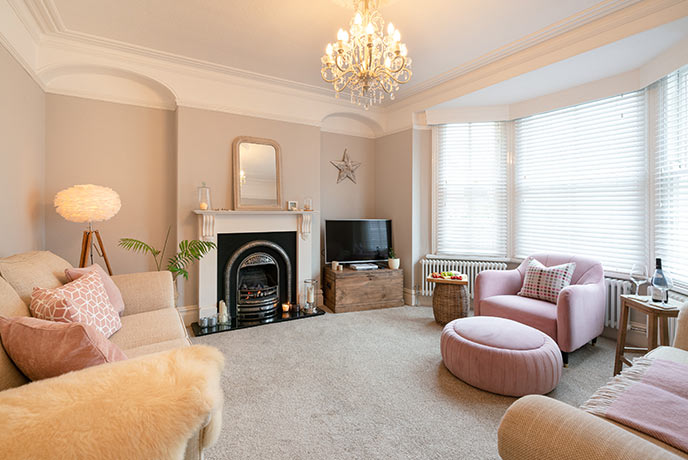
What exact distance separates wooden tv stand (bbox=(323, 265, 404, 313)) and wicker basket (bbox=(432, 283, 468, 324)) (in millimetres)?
822

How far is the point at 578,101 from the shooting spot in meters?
3.50

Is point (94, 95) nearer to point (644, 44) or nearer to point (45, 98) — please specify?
point (45, 98)

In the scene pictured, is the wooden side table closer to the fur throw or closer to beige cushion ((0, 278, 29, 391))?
the fur throw

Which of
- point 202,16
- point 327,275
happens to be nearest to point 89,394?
point 202,16

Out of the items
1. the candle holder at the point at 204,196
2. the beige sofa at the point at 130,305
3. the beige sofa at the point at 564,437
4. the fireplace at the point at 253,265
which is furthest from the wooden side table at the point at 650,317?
the candle holder at the point at 204,196

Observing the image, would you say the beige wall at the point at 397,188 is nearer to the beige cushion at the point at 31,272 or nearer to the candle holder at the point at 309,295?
the candle holder at the point at 309,295

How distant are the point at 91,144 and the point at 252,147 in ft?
5.48

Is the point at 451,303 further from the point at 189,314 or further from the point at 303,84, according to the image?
the point at 303,84

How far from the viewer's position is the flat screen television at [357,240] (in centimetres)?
442

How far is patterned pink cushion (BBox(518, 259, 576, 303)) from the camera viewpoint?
3078mm

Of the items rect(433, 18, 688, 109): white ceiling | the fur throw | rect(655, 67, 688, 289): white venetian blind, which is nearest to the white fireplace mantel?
rect(433, 18, 688, 109): white ceiling

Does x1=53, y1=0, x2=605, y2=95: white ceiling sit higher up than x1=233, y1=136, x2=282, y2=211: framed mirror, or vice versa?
x1=53, y1=0, x2=605, y2=95: white ceiling

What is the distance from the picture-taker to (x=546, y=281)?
3.14 metres

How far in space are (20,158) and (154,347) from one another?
2.24 m
